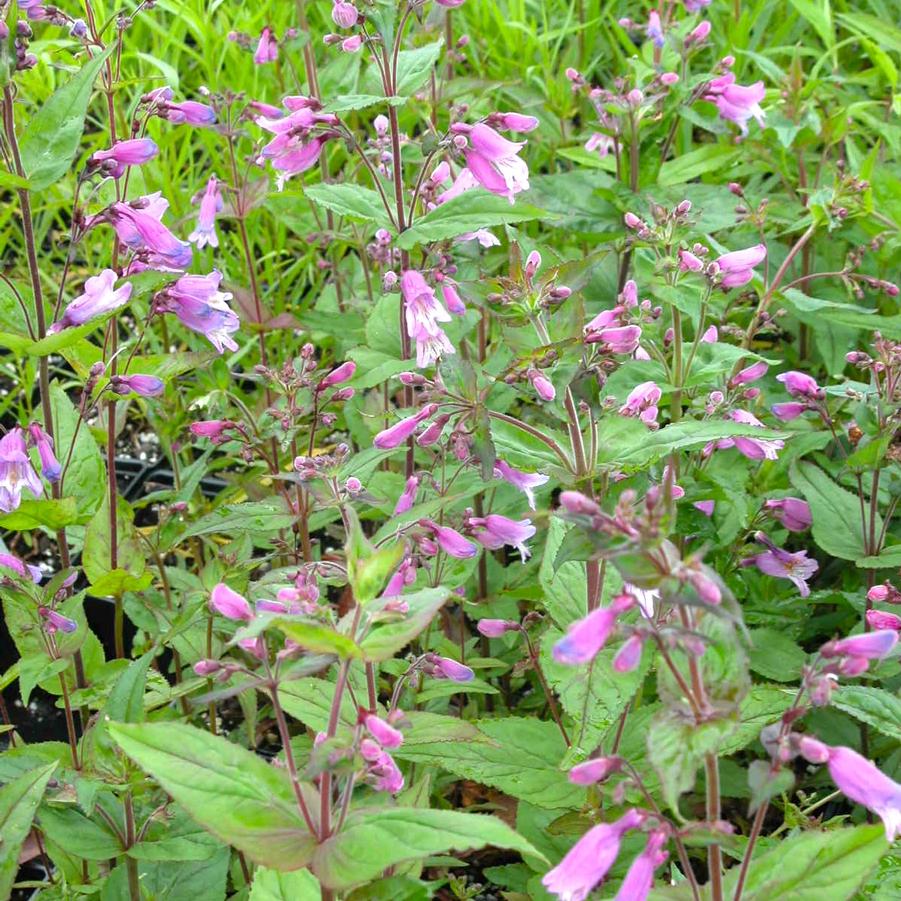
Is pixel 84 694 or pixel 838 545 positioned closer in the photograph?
pixel 84 694

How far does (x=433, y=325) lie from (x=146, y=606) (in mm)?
1244

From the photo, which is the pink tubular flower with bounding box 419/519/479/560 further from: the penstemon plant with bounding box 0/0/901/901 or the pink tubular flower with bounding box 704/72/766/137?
the pink tubular flower with bounding box 704/72/766/137

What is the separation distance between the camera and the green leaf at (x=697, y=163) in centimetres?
438

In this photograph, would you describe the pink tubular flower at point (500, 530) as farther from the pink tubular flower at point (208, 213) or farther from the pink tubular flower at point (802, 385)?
the pink tubular flower at point (208, 213)

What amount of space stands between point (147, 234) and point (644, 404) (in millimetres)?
1216

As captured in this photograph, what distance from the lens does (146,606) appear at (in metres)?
3.49

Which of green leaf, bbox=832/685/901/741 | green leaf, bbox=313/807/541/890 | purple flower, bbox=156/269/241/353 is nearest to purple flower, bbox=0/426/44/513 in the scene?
purple flower, bbox=156/269/241/353

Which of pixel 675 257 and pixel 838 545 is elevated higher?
pixel 675 257

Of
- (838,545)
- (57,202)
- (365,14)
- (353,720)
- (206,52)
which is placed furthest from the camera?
(206,52)

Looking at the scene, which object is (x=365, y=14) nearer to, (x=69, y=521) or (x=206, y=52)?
(x=69, y=521)

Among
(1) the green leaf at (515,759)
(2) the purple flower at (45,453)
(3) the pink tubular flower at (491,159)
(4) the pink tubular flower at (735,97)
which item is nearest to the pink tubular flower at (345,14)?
(3) the pink tubular flower at (491,159)

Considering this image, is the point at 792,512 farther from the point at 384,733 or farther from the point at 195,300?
the point at 384,733

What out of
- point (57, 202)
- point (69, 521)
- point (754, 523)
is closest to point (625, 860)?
point (754, 523)

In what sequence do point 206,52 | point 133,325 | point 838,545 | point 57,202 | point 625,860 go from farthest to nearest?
point 133,325 → point 206,52 → point 57,202 → point 838,545 → point 625,860
